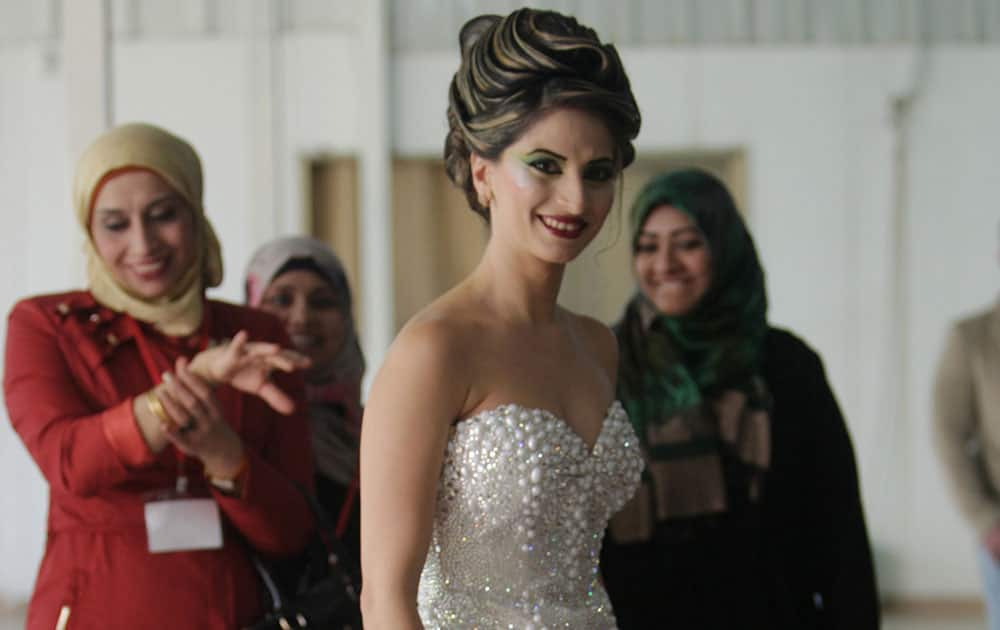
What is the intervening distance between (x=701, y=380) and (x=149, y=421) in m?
1.34

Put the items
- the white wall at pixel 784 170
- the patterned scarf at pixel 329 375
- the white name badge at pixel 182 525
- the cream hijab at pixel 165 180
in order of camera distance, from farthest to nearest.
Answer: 1. the white wall at pixel 784 170
2. the patterned scarf at pixel 329 375
3. the cream hijab at pixel 165 180
4. the white name badge at pixel 182 525

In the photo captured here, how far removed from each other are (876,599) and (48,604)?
5.55ft

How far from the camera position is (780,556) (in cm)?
304

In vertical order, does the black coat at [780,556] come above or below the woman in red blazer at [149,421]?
below

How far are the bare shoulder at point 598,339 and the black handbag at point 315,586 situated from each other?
816 mm

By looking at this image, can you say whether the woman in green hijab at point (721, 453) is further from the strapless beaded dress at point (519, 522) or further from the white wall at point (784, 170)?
the white wall at point (784, 170)

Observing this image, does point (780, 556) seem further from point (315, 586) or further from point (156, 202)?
point (156, 202)

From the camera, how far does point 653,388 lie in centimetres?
319

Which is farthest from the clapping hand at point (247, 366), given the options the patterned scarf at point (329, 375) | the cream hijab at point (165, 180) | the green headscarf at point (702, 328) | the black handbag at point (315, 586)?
the green headscarf at point (702, 328)

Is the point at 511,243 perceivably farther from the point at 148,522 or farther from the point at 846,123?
the point at 846,123

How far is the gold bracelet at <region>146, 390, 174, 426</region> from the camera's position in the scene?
2322mm

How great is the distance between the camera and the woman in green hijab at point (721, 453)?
2990mm

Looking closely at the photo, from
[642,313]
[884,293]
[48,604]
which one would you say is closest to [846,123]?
[884,293]

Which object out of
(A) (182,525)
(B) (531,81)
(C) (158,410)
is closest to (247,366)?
(C) (158,410)
